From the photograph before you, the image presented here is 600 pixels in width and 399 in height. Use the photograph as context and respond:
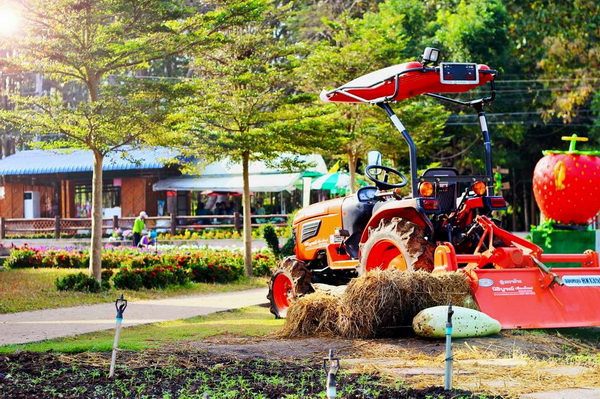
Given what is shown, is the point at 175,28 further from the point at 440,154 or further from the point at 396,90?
the point at 440,154

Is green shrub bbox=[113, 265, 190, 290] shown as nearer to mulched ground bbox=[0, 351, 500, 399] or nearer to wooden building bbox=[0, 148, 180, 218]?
mulched ground bbox=[0, 351, 500, 399]

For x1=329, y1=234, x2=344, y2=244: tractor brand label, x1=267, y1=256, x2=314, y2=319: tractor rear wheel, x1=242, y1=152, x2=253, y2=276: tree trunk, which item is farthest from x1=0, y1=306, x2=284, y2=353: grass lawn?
x1=242, y1=152, x2=253, y2=276: tree trunk

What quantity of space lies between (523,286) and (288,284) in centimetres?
402

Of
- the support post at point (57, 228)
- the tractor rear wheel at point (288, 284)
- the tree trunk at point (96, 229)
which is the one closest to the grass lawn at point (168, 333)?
the tractor rear wheel at point (288, 284)

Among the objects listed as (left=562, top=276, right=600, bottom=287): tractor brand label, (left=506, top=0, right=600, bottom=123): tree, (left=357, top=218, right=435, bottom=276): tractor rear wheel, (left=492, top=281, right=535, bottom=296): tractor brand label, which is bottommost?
(left=492, top=281, right=535, bottom=296): tractor brand label

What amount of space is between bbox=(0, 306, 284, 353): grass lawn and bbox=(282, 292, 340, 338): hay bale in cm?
82

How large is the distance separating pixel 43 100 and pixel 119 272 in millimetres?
3666

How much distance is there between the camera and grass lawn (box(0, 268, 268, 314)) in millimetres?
15508

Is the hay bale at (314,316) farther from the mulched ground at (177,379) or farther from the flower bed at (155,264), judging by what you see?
the flower bed at (155,264)

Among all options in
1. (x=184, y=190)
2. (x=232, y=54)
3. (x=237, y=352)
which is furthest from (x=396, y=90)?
(x=184, y=190)

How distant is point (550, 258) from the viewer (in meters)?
10.6

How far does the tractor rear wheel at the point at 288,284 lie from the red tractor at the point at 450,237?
15 centimetres

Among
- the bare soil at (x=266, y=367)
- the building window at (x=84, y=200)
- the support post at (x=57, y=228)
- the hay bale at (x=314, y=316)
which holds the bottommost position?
the bare soil at (x=266, y=367)

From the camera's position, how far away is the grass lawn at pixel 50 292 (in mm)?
15508
